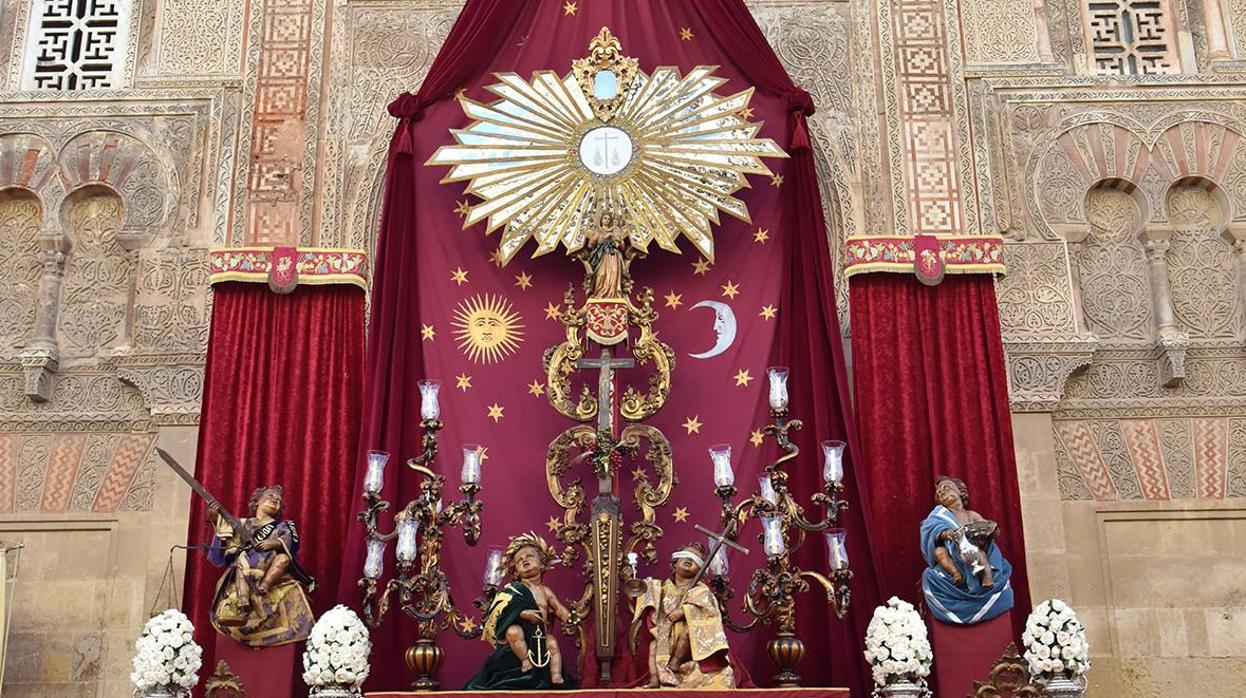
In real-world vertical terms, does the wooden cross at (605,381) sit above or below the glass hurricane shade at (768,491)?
above

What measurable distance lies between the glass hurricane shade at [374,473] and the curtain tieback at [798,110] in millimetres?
3584

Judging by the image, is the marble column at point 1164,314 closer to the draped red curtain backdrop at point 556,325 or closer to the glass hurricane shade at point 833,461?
the draped red curtain backdrop at point 556,325

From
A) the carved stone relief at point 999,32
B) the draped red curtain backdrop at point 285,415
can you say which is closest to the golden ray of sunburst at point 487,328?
the draped red curtain backdrop at point 285,415

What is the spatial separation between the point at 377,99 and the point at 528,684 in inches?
184

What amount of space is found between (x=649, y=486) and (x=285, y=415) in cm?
241

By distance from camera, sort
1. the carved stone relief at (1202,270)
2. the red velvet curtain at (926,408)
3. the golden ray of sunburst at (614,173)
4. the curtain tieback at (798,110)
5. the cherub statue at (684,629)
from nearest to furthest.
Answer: the cherub statue at (684,629) < the red velvet curtain at (926,408) < the golden ray of sunburst at (614,173) < the curtain tieback at (798,110) < the carved stone relief at (1202,270)

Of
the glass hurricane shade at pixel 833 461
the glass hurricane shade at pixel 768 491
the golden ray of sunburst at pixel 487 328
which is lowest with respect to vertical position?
the glass hurricane shade at pixel 768 491

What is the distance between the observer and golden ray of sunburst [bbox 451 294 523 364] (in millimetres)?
10844

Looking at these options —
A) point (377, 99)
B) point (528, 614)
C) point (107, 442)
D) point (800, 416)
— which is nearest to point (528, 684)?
point (528, 614)

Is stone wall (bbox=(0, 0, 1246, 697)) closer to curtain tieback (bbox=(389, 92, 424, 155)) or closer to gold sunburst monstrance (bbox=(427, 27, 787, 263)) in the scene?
curtain tieback (bbox=(389, 92, 424, 155))

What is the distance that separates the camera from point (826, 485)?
9289 millimetres

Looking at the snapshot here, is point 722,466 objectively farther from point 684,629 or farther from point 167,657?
point 167,657

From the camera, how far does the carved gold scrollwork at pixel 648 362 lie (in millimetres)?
10461

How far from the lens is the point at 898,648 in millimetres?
9039
